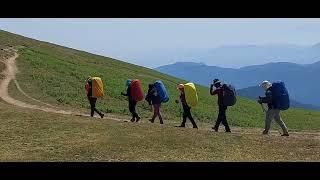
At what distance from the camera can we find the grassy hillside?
140 ft

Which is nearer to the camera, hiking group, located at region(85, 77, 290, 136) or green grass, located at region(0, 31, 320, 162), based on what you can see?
green grass, located at region(0, 31, 320, 162)

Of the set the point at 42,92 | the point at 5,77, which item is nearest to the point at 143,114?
the point at 42,92

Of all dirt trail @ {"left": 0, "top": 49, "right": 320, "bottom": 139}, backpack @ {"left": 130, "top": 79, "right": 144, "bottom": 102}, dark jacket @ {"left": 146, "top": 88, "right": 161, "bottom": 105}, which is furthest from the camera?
dirt trail @ {"left": 0, "top": 49, "right": 320, "bottom": 139}

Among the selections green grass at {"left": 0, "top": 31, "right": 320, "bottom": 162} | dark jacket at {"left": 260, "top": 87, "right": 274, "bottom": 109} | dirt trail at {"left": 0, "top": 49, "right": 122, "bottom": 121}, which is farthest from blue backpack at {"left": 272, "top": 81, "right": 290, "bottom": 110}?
dirt trail at {"left": 0, "top": 49, "right": 122, "bottom": 121}

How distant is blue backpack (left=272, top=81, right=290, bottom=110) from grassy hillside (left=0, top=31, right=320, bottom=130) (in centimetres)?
1887

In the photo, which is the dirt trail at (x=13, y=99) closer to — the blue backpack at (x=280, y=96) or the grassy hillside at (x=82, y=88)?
the grassy hillside at (x=82, y=88)

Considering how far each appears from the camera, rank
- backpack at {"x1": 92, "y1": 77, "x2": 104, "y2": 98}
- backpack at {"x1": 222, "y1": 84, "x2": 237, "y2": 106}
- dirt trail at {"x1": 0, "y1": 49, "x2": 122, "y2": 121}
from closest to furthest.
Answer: backpack at {"x1": 222, "y1": 84, "x2": 237, "y2": 106}, backpack at {"x1": 92, "y1": 77, "x2": 104, "y2": 98}, dirt trail at {"x1": 0, "y1": 49, "x2": 122, "y2": 121}

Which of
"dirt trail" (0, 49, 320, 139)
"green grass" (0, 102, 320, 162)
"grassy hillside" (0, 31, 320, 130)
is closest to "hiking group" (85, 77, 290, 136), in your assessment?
"green grass" (0, 102, 320, 162)

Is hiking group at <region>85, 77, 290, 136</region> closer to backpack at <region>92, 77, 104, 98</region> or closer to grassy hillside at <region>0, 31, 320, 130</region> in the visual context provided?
backpack at <region>92, 77, 104, 98</region>

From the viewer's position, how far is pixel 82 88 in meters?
50.8

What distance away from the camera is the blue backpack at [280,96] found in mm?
21000

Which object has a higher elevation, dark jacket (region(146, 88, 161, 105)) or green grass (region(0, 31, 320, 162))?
dark jacket (region(146, 88, 161, 105))
